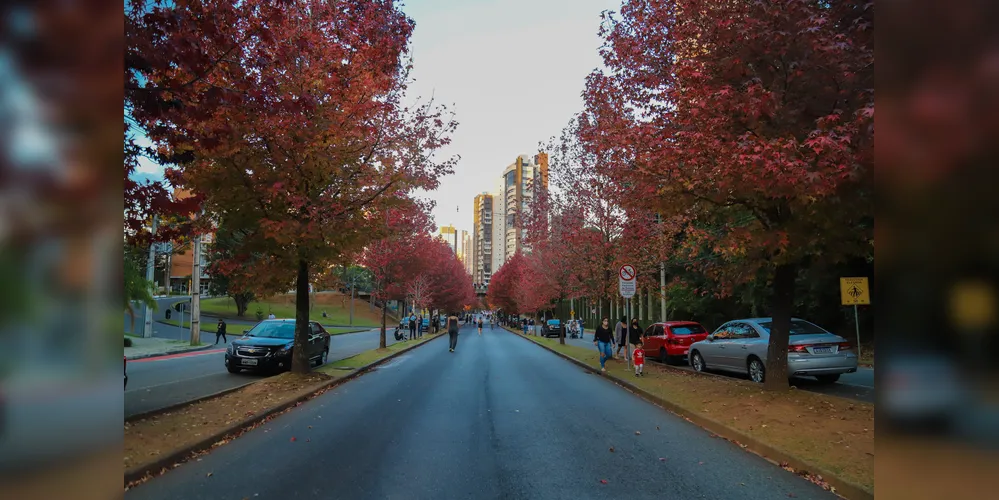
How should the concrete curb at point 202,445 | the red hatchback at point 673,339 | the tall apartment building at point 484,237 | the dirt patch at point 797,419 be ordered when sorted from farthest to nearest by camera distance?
the tall apartment building at point 484,237
the red hatchback at point 673,339
the dirt patch at point 797,419
the concrete curb at point 202,445

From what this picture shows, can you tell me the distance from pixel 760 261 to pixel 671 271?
2843 cm

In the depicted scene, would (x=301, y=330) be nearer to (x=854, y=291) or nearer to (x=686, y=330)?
(x=686, y=330)

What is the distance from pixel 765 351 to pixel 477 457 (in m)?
8.80

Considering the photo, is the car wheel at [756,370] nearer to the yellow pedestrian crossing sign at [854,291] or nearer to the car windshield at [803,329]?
the car windshield at [803,329]

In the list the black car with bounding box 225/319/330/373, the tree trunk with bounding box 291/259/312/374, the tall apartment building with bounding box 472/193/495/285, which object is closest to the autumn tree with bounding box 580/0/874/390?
the tree trunk with bounding box 291/259/312/374

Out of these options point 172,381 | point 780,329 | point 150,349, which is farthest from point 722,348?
point 150,349

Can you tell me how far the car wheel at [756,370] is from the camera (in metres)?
12.6

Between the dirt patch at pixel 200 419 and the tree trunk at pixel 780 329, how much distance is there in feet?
30.5

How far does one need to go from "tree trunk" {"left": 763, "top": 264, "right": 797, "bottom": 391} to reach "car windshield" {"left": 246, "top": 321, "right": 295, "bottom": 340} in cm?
1352

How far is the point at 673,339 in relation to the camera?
18.4 meters

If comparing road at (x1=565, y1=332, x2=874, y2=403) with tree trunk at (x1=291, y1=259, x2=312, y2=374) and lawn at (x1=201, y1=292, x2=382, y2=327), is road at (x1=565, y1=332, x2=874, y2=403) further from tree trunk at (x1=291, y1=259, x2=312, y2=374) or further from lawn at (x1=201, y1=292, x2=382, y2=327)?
lawn at (x1=201, y1=292, x2=382, y2=327)

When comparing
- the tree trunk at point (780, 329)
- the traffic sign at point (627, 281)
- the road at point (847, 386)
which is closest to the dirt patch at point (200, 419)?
the traffic sign at point (627, 281)
